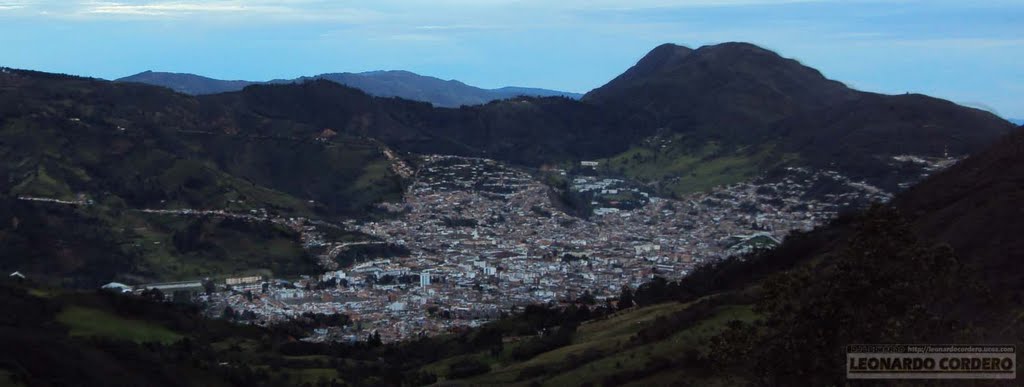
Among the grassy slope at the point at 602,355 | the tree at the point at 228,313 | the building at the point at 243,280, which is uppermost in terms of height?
the grassy slope at the point at 602,355

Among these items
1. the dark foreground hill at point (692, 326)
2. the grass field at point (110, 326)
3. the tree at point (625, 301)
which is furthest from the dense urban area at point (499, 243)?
the grass field at point (110, 326)

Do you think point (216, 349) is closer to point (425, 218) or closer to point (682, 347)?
point (682, 347)

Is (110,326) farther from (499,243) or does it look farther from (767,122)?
(767,122)

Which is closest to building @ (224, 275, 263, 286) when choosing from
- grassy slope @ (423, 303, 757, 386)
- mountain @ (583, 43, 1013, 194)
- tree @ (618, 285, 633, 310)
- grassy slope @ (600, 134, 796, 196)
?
tree @ (618, 285, 633, 310)

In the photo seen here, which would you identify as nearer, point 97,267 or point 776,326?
point 776,326

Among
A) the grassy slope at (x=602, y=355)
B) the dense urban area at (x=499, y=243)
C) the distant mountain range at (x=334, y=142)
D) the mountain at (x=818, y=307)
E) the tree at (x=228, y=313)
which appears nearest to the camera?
the mountain at (x=818, y=307)

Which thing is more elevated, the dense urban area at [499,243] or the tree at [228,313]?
the dense urban area at [499,243]

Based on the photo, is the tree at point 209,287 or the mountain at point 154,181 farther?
the mountain at point 154,181

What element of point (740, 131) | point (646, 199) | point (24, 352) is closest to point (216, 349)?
point (24, 352)

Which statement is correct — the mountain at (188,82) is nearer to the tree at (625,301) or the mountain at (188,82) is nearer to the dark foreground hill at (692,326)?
the dark foreground hill at (692,326)
